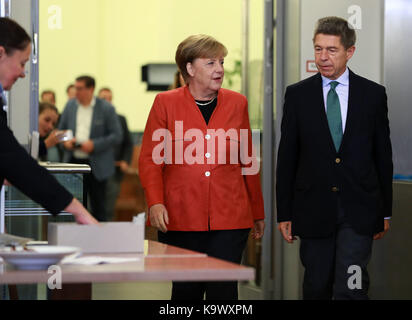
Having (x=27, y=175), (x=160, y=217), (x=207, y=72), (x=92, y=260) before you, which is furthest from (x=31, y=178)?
(x=207, y=72)

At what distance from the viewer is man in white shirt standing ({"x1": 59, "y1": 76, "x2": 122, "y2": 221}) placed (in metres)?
8.70

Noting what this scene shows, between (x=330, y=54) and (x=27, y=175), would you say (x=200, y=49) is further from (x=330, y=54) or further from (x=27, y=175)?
(x=27, y=175)

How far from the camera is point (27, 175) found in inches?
101

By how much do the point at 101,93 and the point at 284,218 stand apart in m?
6.90

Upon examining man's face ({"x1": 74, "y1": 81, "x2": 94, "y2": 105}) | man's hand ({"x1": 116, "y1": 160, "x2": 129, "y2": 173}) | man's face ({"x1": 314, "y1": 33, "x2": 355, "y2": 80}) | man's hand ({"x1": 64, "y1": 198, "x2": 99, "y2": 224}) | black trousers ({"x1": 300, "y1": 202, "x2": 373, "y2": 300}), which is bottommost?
black trousers ({"x1": 300, "y1": 202, "x2": 373, "y2": 300})

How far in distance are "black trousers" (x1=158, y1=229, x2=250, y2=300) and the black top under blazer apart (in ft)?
3.79

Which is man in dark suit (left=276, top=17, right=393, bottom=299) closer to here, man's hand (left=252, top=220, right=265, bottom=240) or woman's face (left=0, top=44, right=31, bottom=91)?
man's hand (left=252, top=220, right=265, bottom=240)

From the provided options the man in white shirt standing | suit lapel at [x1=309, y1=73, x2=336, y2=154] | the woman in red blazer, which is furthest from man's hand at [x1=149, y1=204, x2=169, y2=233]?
the man in white shirt standing

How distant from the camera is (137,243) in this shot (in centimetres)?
270

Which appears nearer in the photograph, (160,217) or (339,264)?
(160,217)

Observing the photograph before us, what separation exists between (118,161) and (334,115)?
844 cm

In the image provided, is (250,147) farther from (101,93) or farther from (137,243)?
(101,93)

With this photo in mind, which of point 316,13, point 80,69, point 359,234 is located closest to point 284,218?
point 359,234

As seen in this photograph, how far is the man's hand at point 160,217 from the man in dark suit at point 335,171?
600 millimetres
